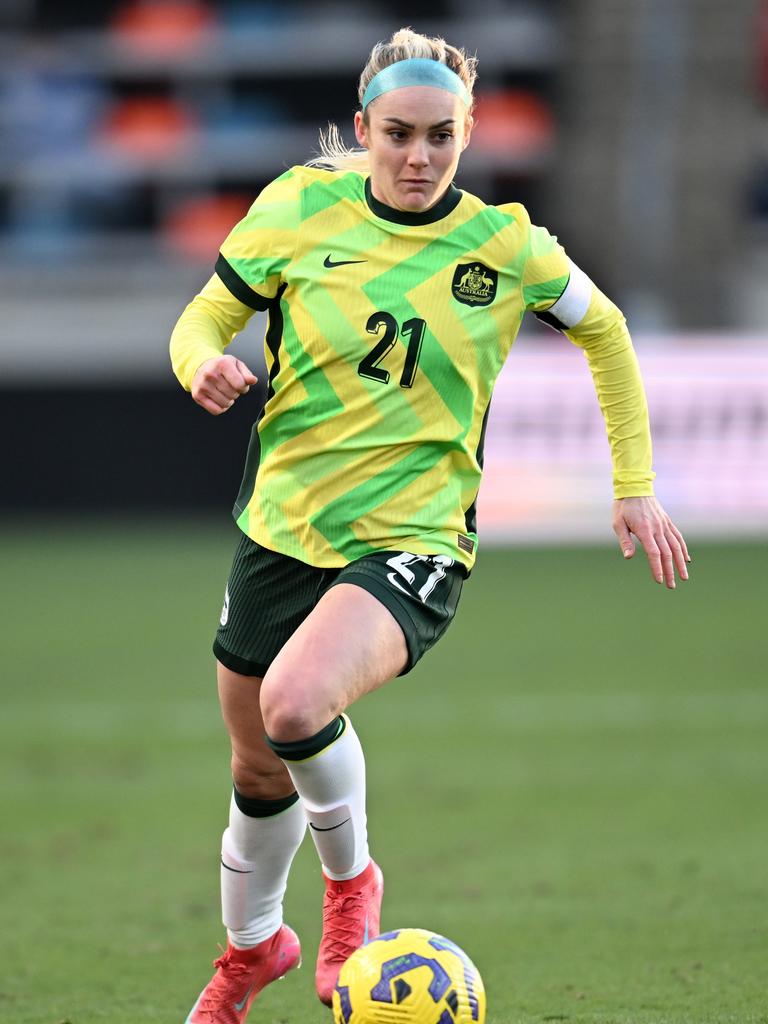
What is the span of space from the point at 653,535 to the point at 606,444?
9.51 metres

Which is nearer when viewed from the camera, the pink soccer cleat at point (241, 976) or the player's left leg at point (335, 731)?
the player's left leg at point (335, 731)

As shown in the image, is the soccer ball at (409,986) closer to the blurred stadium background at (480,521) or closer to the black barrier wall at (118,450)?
the blurred stadium background at (480,521)

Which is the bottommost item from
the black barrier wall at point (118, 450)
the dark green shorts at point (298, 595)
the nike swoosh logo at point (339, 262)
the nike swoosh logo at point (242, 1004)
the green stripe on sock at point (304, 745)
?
the black barrier wall at point (118, 450)

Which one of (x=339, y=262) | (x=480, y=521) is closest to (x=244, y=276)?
(x=339, y=262)

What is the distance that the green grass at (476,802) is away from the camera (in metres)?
4.69

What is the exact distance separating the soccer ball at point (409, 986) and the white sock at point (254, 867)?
0.59m

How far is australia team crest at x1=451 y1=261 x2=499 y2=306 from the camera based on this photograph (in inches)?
157

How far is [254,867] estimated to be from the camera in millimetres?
4277

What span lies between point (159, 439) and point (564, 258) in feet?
44.6

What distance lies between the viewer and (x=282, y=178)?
4.15m

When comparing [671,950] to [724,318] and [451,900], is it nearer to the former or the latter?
[451,900]

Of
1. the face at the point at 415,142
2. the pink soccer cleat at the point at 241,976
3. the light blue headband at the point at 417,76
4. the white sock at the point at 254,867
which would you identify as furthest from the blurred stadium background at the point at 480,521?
the light blue headband at the point at 417,76

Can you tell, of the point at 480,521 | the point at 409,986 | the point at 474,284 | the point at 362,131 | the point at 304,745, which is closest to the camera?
the point at 409,986

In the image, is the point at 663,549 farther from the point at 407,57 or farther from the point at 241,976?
the point at 241,976
